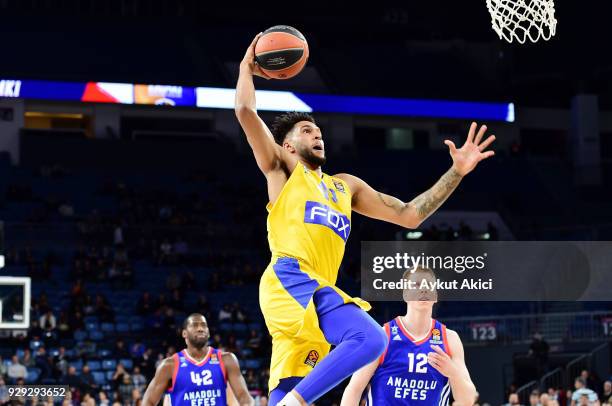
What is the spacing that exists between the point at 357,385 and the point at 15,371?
14.9 metres

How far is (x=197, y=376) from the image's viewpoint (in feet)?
32.9

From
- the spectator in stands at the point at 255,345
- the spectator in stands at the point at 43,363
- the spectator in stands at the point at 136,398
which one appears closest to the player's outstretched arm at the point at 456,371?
the spectator in stands at the point at 136,398

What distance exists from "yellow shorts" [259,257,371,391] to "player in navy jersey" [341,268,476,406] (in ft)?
2.00

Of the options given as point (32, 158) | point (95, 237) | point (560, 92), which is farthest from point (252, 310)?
point (560, 92)

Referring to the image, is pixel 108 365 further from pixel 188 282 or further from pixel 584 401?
pixel 584 401

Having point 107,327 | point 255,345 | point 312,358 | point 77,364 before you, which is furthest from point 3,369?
point 312,358

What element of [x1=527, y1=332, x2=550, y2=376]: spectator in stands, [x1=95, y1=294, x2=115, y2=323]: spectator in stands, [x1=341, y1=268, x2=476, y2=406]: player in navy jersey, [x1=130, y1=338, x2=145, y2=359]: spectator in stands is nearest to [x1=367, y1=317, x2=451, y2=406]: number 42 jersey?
[x1=341, y1=268, x2=476, y2=406]: player in navy jersey

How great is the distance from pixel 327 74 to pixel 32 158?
10.8m

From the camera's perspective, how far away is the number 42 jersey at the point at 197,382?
392 inches

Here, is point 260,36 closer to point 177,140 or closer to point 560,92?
point 177,140

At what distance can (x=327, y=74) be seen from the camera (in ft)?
119

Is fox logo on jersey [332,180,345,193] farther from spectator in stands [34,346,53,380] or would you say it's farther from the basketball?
spectator in stands [34,346,53,380]

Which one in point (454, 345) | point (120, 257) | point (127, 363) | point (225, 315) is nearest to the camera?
point (454, 345)

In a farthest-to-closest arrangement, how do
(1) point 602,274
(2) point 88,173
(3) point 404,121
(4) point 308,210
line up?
(3) point 404,121 < (2) point 88,173 < (1) point 602,274 < (4) point 308,210
